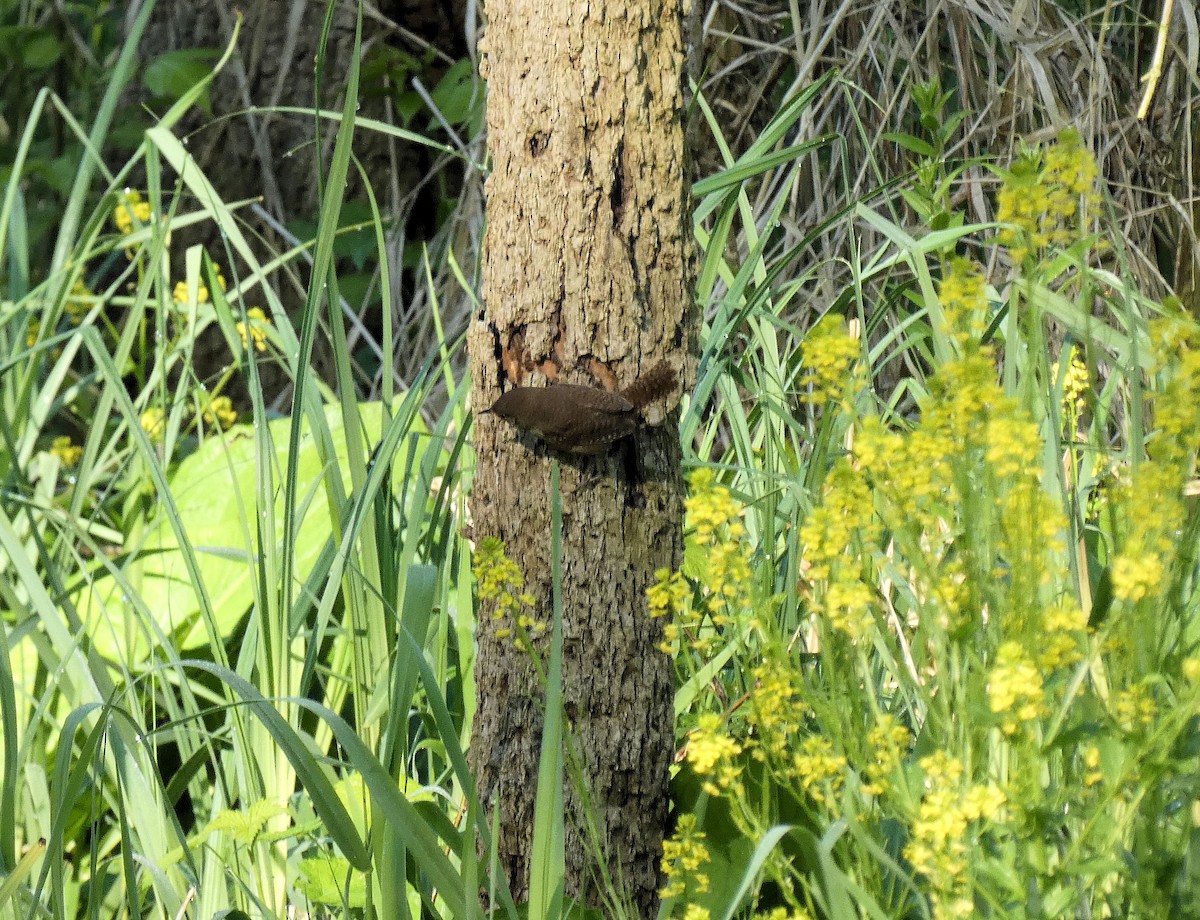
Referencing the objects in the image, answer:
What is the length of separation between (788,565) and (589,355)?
34cm

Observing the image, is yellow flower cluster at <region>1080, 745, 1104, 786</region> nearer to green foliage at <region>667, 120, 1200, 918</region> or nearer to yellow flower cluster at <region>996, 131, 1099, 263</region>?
green foliage at <region>667, 120, 1200, 918</region>

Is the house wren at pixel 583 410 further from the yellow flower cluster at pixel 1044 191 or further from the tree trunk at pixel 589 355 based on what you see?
the yellow flower cluster at pixel 1044 191

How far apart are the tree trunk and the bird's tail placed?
0.01m

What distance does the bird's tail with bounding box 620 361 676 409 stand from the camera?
3.71 feet

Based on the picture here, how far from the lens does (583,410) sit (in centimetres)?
110

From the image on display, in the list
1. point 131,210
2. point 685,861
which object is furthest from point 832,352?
point 131,210

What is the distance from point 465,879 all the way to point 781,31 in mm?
1988

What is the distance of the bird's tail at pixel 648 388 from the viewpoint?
1.13 metres

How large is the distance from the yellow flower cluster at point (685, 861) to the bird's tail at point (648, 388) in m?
0.38

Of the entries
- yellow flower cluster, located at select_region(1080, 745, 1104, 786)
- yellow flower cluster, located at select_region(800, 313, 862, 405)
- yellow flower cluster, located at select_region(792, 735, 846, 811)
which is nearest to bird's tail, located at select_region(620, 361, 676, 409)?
yellow flower cluster, located at select_region(800, 313, 862, 405)

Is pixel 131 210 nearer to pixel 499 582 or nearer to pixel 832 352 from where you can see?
pixel 499 582

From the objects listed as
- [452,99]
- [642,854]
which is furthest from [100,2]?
[642,854]

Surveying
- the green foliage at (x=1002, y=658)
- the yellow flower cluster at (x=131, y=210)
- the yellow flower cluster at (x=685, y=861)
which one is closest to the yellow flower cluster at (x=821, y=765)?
the green foliage at (x=1002, y=658)

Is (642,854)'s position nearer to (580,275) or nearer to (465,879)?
(465,879)
